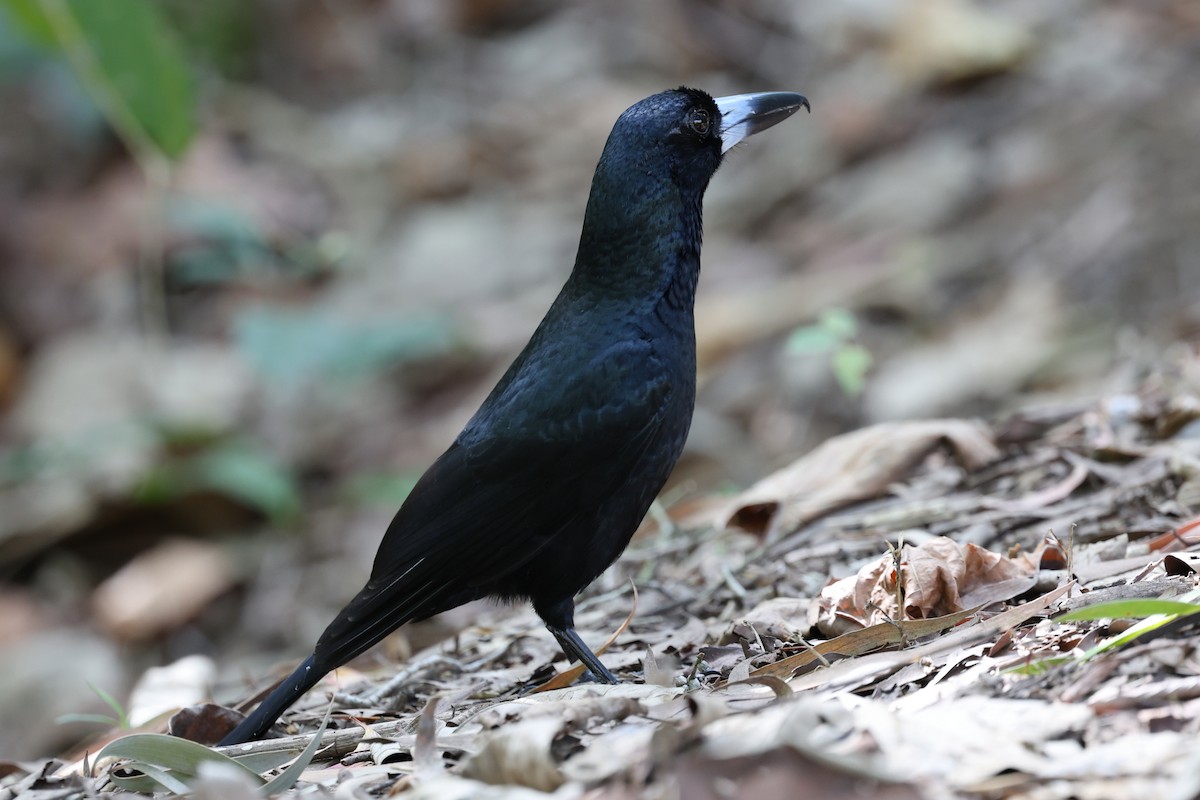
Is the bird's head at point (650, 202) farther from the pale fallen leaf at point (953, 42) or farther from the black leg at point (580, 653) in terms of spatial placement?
the pale fallen leaf at point (953, 42)

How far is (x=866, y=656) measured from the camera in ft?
8.06


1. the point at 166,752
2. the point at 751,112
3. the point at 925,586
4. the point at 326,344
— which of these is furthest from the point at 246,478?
the point at 925,586

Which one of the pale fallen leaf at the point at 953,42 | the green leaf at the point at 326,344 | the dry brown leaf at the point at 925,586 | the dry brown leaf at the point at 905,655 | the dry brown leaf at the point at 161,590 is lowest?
the dry brown leaf at the point at 905,655

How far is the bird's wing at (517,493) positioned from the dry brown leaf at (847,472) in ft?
2.38

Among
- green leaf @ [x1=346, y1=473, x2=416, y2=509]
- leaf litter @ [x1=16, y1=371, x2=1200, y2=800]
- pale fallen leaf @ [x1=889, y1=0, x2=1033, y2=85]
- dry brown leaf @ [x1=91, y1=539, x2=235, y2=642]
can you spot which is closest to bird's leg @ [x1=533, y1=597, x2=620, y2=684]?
leaf litter @ [x1=16, y1=371, x2=1200, y2=800]

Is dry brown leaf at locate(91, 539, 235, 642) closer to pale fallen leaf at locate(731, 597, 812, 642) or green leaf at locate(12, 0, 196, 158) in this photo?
green leaf at locate(12, 0, 196, 158)

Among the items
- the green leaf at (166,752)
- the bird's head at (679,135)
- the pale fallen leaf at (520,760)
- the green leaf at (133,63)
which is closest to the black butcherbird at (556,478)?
the bird's head at (679,135)

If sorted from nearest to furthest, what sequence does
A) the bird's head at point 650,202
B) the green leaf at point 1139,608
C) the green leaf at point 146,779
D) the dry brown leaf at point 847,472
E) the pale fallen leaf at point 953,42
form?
the green leaf at point 1139,608 < the green leaf at point 146,779 < the bird's head at point 650,202 < the dry brown leaf at point 847,472 < the pale fallen leaf at point 953,42

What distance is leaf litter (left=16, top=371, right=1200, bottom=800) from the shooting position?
185 cm

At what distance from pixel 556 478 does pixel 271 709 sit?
2.79 feet

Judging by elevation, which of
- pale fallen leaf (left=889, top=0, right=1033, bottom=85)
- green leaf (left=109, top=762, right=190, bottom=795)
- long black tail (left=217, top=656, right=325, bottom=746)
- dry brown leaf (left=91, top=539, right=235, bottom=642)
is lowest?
green leaf (left=109, top=762, right=190, bottom=795)

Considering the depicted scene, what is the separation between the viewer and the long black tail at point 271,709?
2922 millimetres

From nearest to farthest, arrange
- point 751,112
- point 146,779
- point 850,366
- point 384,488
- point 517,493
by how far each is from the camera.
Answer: point 146,779, point 517,493, point 751,112, point 850,366, point 384,488

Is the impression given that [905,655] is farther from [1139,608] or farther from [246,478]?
[246,478]
